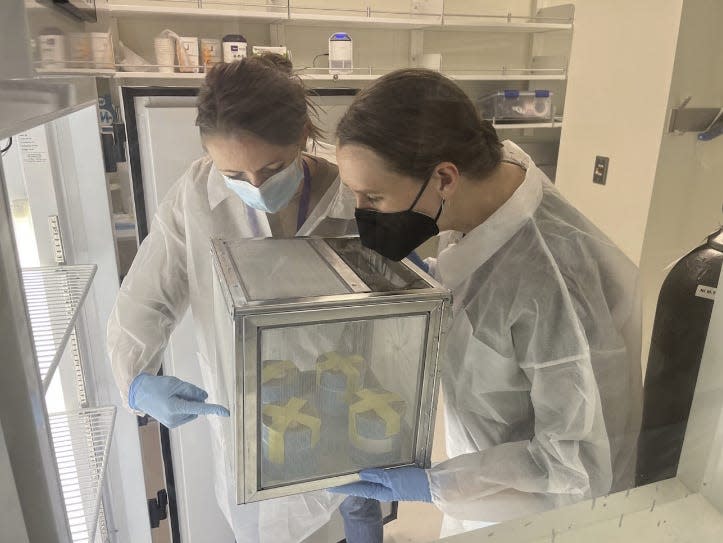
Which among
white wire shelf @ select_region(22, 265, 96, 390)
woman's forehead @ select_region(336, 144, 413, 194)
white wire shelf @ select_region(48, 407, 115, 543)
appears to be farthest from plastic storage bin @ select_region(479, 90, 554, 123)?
white wire shelf @ select_region(48, 407, 115, 543)

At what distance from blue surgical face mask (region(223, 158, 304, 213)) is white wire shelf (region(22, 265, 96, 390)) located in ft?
1.32

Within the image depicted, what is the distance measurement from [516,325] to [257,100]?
0.50m

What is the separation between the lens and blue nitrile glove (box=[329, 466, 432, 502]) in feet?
2.57

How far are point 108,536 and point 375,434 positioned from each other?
1.06m

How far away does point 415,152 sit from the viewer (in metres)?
0.69

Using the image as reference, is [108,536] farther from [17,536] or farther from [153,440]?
[17,536]

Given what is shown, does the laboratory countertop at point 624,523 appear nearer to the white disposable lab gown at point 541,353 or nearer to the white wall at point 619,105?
the white disposable lab gown at point 541,353

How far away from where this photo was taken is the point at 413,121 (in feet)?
2.20

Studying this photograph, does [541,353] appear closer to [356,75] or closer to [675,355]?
[675,355]

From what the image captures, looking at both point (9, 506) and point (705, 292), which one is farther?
point (705, 292)

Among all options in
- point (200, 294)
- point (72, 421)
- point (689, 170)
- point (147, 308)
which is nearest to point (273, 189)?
point (200, 294)

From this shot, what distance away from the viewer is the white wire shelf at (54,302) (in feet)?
3.09

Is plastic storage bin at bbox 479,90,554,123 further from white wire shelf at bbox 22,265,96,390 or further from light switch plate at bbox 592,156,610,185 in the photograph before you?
white wire shelf at bbox 22,265,96,390

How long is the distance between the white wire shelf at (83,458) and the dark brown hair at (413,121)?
918mm
